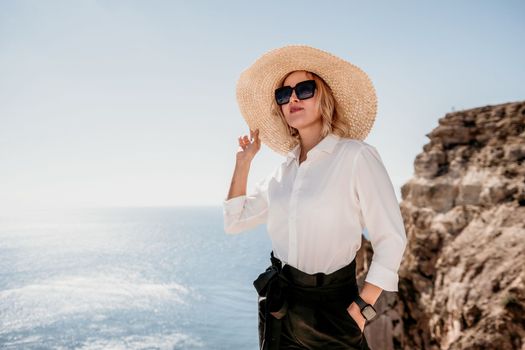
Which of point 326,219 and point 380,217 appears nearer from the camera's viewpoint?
point 380,217

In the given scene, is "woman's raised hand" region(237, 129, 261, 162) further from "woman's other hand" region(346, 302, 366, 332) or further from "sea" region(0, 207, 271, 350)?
"sea" region(0, 207, 271, 350)

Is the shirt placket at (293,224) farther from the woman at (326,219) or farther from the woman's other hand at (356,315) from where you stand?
the woman's other hand at (356,315)

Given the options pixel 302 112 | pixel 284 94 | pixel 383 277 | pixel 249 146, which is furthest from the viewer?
pixel 249 146

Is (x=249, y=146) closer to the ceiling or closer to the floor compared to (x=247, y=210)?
closer to the ceiling

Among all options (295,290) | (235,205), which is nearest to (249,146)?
(235,205)

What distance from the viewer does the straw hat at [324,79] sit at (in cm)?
237

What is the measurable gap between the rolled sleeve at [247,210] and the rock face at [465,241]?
794cm

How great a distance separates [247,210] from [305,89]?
1041 mm

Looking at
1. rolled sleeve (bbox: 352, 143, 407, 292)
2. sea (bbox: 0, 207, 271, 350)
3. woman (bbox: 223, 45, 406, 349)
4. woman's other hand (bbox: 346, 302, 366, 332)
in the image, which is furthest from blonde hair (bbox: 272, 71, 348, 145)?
sea (bbox: 0, 207, 271, 350)

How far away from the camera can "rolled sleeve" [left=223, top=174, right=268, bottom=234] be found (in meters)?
2.55

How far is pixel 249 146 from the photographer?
2.87 m

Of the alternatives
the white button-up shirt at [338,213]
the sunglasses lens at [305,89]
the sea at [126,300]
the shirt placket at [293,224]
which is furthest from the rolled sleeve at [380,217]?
the sea at [126,300]

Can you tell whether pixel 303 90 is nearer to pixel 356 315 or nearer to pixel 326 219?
pixel 326 219

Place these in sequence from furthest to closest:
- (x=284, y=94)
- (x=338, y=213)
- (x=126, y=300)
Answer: (x=126, y=300) → (x=284, y=94) → (x=338, y=213)
